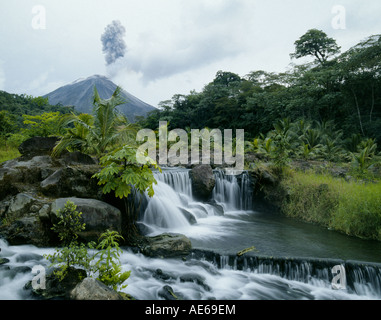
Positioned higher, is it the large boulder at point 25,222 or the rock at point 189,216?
the large boulder at point 25,222

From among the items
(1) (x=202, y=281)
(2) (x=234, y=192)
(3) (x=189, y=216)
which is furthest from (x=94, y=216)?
(2) (x=234, y=192)

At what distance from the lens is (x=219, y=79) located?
33.7 m

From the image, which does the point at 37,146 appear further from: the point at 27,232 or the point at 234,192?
the point at 234,192

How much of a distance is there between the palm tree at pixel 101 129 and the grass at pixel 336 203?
19.6 feet

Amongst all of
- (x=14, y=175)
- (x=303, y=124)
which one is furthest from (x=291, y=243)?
(x=303, y=124)

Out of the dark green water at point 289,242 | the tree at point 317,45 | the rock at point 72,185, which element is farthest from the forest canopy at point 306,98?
the rock at point 72,185

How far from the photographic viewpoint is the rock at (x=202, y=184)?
8.73 meters

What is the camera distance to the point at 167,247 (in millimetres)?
4727

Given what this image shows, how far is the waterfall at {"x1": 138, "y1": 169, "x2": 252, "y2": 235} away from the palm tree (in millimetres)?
1873

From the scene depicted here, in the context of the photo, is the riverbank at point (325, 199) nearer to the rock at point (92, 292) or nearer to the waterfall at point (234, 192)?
the waterfall at point (234, 192)

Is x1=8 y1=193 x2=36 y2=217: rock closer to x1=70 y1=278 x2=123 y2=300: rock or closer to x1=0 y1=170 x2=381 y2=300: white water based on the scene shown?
x1=0 y1=170 x2=381 y2=300: white water

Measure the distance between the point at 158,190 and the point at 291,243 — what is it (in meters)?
4.00

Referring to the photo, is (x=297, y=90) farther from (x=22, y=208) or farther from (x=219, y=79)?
(x=22, y=208)
